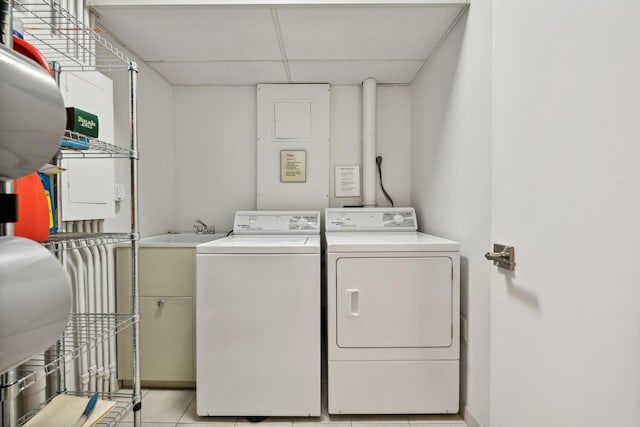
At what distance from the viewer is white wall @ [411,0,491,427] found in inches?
59.6

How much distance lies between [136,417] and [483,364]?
5.18ft

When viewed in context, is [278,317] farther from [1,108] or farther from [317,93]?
[317,93]

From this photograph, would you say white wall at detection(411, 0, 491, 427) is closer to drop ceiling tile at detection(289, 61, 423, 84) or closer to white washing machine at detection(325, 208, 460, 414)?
white washing machine at detection(325, 208, 460, 414)

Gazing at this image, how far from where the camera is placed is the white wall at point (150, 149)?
205 centimetres

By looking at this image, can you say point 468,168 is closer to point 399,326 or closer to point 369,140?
point 399,326

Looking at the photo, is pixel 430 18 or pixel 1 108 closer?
pixel 1 108

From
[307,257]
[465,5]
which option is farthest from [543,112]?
[307,257]

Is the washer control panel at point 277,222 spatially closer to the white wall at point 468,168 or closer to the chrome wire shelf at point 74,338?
the white wall at point 468,168

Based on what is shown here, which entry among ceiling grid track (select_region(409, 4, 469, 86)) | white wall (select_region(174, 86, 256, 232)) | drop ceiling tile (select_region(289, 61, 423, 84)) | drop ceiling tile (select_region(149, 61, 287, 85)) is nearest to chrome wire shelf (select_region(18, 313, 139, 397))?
white wall (select_region(174, 86, 256, 232))

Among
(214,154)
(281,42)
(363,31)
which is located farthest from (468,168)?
(214,154)

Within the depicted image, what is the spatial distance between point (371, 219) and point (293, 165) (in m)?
0.79

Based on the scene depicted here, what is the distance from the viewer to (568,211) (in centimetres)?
87

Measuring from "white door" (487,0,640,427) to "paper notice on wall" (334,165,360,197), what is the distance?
1570mm

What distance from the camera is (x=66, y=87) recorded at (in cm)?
153
